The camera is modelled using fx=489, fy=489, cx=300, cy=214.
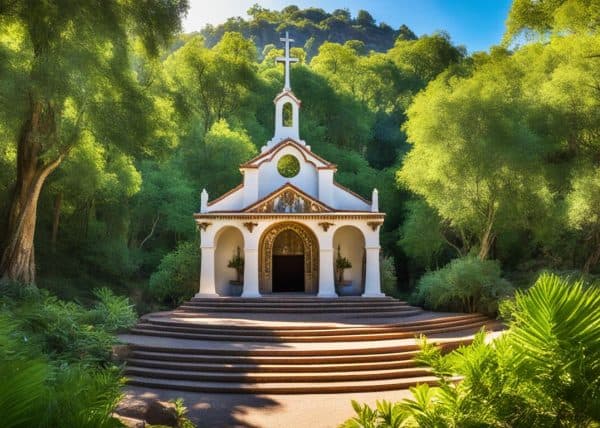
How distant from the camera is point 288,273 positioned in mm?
24094

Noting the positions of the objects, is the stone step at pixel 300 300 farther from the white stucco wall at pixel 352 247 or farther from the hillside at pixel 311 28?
the hillside at pixel 311 28

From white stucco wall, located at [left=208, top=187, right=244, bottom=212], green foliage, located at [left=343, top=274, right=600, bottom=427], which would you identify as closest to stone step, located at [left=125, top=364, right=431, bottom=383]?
green foliage, located at [left=343, top=274, right=600, bottom=427]

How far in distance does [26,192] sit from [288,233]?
11765 millimetres

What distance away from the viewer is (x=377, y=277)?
848 inches

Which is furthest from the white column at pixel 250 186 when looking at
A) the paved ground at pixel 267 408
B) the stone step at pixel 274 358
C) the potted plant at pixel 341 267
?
the paved ground at pixel 267 408

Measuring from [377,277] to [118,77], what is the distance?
13098 mm

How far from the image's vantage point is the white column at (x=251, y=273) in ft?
69.3

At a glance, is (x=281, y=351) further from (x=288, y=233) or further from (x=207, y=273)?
(x=288, y=233)

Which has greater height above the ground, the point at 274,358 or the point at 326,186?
the point at 326,186

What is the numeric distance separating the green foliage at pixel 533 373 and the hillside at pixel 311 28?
8459 centimetres

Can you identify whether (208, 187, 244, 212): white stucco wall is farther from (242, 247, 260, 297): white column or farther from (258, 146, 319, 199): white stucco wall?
(242, 247, 260, 297): white column

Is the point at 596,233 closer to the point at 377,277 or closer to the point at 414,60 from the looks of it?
the point at 377,277

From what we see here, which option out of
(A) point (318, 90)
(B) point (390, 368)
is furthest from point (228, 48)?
(B) point (390, 368)

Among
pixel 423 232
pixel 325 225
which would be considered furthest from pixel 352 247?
pixel 423 232
